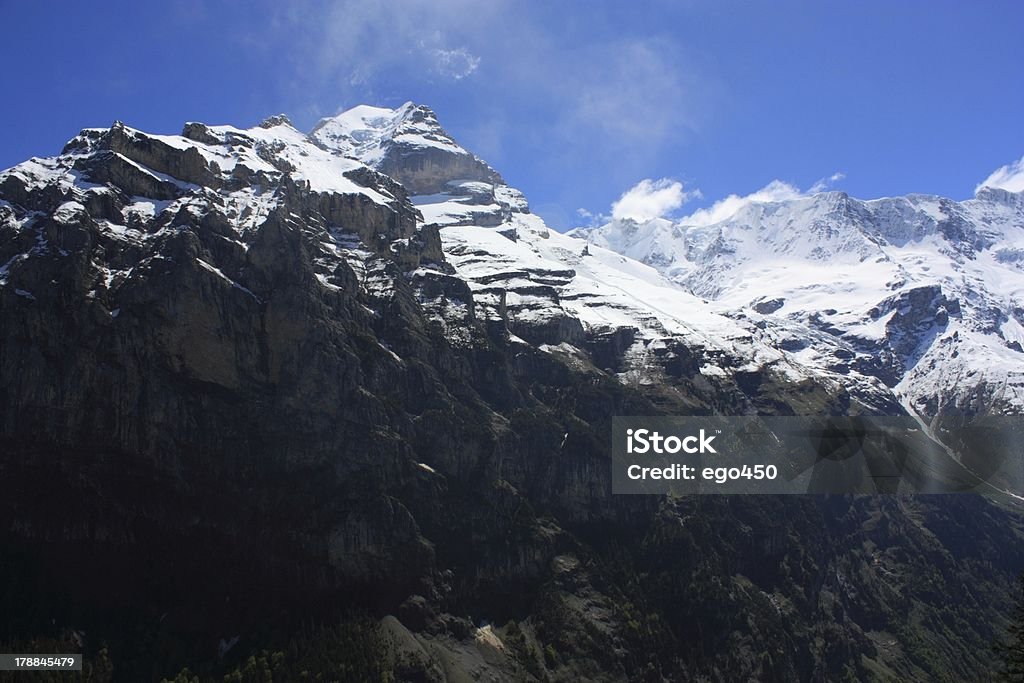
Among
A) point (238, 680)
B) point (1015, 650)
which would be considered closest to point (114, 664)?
point (238, 680)

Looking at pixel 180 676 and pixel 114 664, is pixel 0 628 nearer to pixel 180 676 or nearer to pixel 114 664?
pixel 114 664

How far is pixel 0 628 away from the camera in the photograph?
198 meters

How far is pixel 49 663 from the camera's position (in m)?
189

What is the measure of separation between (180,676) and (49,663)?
25282mm

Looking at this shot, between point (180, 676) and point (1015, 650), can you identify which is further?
point (180, 676)

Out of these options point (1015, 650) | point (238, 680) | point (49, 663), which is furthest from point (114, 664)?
point (1015, 650)

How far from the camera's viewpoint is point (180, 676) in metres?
195

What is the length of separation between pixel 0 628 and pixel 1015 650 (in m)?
190

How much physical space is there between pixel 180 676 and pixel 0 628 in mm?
39801

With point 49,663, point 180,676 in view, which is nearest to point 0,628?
point 49,663

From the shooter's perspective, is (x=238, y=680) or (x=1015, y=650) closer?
(x=1015, y=650)

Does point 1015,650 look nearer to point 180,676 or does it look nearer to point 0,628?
point 180,676

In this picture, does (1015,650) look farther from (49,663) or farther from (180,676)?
(49,663)

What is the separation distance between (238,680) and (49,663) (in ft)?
121
